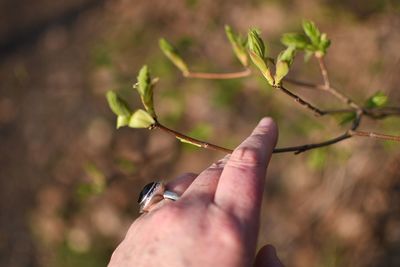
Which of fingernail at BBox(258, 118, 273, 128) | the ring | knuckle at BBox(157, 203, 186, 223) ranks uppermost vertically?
fingernail at BBox(258, 118, 273, 128)

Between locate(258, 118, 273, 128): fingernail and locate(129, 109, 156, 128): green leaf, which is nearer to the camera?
locate(129, 109, 156, 128): green leaf

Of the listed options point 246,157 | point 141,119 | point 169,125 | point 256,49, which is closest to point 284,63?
point 256,49

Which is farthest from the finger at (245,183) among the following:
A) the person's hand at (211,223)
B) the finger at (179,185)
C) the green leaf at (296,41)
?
the green leaf at (296,41)

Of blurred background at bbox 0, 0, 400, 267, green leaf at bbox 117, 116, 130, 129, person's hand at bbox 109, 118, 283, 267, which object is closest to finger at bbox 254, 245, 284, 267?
person's hand at bbox 109, 118, 283, 267

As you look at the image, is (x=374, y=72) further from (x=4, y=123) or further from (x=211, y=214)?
(x=4, y=123)

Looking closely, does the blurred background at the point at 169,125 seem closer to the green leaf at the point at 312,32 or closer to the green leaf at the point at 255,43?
the green leaf at the point at 312,32

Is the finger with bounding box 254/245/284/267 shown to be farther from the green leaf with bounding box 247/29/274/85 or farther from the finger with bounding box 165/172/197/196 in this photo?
the green leaf with bounding box 247/29/274/85

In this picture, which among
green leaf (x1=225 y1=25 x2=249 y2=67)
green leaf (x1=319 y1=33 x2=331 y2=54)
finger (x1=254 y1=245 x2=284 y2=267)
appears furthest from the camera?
green leaf (x1=225 y1=25 x2=249 y2=67)

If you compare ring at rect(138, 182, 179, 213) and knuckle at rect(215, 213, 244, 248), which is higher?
knuckle at rect(215, 213, 244, 248)
